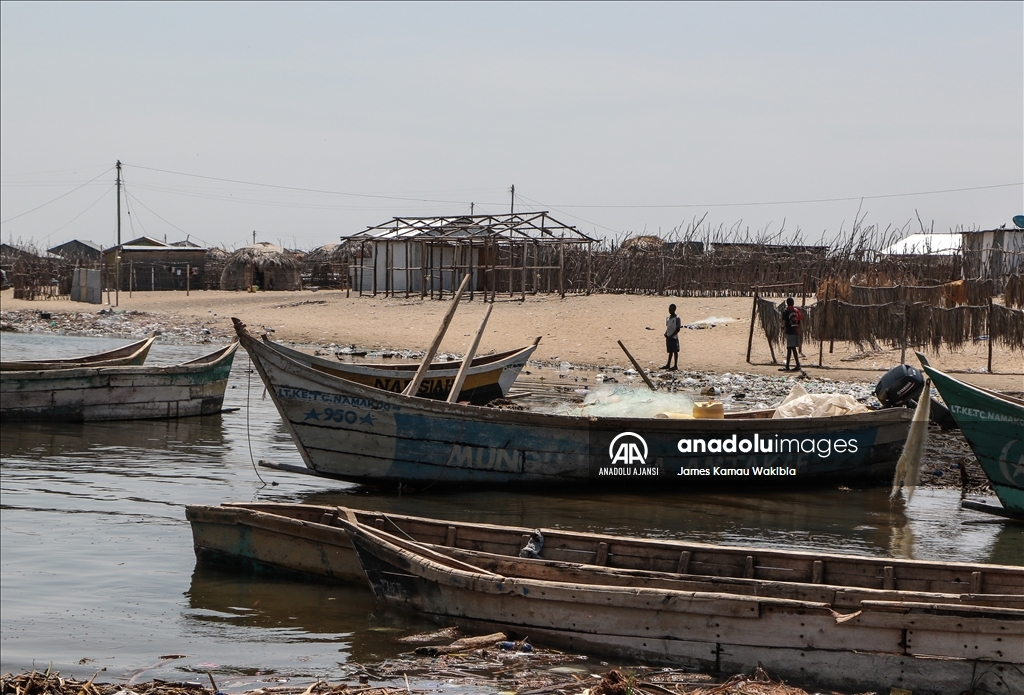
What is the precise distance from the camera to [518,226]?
31.6 m

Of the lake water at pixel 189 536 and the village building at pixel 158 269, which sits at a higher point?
the village building at pixel 158 269

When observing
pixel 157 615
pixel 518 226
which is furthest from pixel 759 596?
pixel 518 226

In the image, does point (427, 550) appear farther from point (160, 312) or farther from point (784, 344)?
point (160, 312)

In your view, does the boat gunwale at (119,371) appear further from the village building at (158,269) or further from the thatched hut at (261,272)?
the village building at (158,269)

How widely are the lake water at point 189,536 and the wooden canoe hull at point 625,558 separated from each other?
244mm

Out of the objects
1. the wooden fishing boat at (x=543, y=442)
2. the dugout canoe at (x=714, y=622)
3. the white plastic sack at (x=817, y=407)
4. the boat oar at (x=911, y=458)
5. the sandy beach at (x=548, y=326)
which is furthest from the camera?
the sandy beach at (x=548, y=326)

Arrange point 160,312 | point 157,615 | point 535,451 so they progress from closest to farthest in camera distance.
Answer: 1. point 157,615
2. point 535,451
3. point 160,312

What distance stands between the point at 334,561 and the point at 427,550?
1.02m

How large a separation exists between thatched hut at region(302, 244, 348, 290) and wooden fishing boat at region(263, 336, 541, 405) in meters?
28.5

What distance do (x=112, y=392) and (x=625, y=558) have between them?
10392 millimetres

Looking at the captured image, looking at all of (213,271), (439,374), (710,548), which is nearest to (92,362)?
(439,374)

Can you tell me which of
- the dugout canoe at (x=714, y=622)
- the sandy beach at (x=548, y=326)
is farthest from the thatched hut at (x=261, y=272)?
the dugout canoe at (x=714, y=622)

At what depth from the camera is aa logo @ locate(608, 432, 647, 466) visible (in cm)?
1034

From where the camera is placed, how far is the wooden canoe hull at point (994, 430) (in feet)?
29.5
